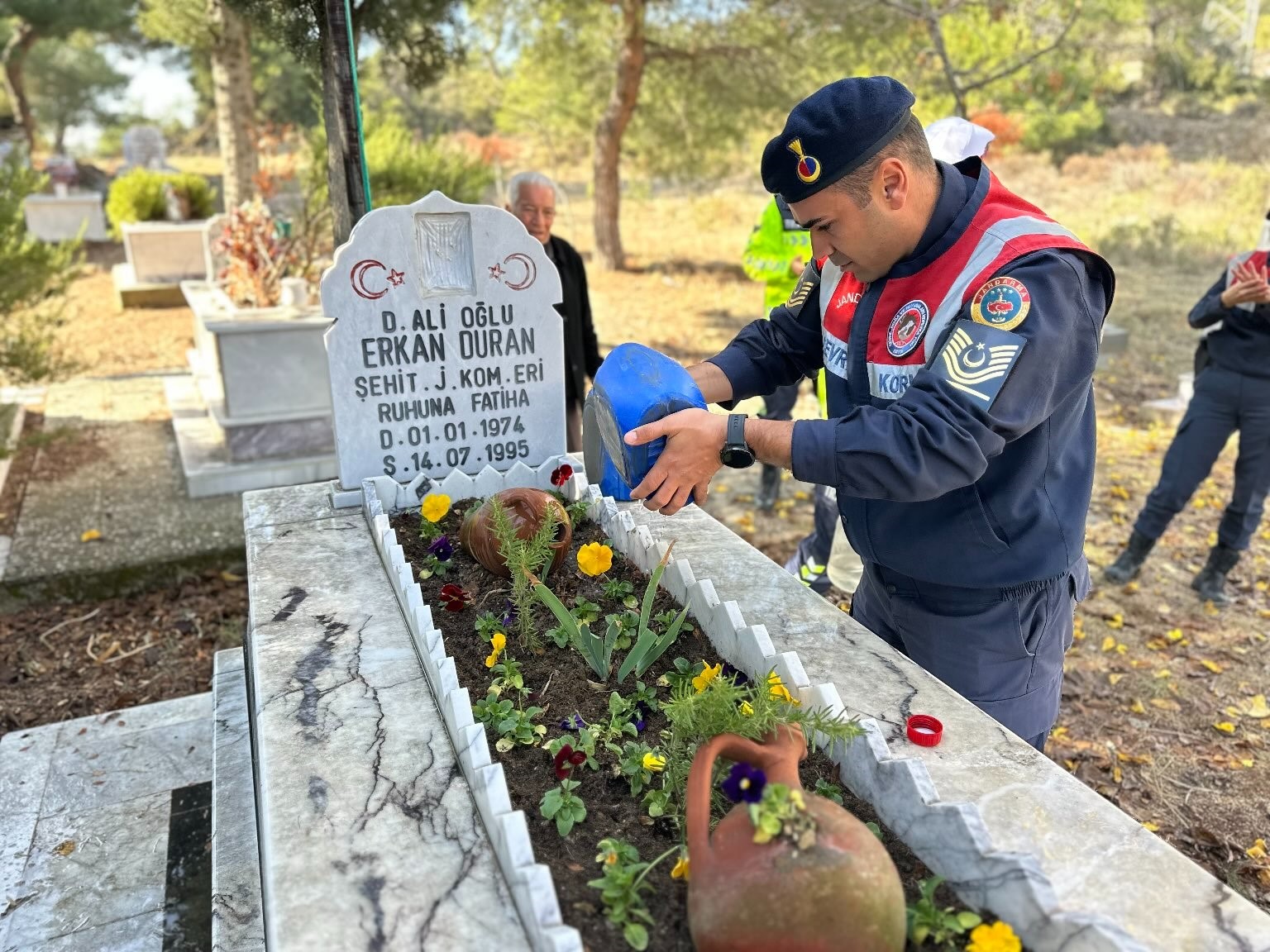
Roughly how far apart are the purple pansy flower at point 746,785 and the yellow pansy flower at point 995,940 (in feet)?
1.18

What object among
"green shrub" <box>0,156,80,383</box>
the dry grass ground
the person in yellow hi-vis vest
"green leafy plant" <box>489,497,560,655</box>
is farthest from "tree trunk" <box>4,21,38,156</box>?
"green leafy plant" <box>489,497,560,655</box>

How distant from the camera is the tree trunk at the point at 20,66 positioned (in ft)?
60.8

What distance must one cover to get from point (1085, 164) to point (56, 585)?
24477mm

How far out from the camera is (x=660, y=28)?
462 inches

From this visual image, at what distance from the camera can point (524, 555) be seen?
6.97ft

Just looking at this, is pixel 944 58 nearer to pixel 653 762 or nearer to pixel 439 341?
pixel 439 341

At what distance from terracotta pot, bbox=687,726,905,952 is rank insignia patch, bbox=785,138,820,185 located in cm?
107

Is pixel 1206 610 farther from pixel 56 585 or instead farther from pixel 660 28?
pixel 660 28

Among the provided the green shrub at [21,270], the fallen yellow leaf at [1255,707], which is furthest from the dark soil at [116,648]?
the fallen yellow leaf at [1255,707]

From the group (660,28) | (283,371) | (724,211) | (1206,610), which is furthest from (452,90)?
(1206,610)

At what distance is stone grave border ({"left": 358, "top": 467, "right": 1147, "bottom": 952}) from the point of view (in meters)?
1.23

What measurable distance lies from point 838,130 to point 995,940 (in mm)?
1327

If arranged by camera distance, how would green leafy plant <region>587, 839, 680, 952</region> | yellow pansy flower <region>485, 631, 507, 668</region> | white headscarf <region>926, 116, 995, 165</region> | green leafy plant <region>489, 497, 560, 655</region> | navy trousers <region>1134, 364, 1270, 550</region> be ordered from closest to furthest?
green leafy plant <region>587, 839, 680, 952</region> → yellow pansy flower <region>485, 631, 507, 668</region> → green leafy plant <region>489, 497, 560, 655</region> → white headscarf <region>926, 116, 995, 165</region> → navy trousers <region>1134, 364, 1270, 550</region>

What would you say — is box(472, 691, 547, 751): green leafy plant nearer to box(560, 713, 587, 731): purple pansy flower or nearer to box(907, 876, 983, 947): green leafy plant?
box(560, 713, 587, 731): purple pansy flower
